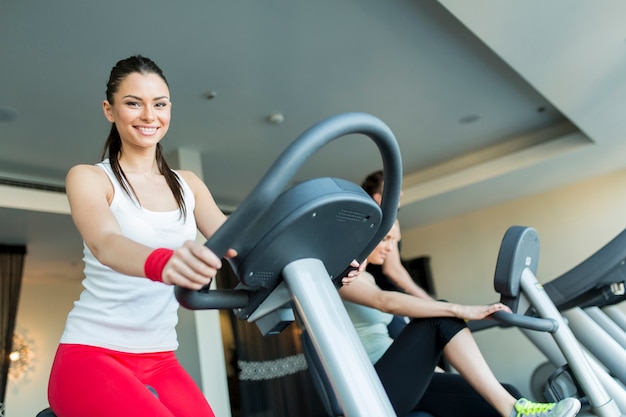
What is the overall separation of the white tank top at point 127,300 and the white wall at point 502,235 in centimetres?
573

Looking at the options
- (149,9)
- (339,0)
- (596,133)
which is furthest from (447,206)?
(149,9)

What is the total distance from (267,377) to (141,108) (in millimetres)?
5256

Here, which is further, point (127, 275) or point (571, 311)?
point (571, 311)

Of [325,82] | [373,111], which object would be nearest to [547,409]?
[325,82]

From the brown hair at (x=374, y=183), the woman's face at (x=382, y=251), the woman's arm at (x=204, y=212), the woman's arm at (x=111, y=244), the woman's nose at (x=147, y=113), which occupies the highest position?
the brown hair at (x=374, y=183)

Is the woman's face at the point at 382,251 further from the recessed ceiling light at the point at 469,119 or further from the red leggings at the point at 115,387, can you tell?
the recessed ceiling light at the point at 469,119

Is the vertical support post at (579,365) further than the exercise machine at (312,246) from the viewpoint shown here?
Yes

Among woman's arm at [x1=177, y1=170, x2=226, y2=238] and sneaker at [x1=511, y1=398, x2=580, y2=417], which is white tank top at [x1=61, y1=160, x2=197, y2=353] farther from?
sneaker at [x1=511, y1=398, x2=580, y2=417]

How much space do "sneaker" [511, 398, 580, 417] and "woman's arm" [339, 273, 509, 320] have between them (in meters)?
0.24

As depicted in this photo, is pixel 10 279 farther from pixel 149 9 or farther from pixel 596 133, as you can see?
pixel 596 133

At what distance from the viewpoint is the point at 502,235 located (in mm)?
6645

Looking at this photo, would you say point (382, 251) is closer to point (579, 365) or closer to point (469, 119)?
point (579, 365)

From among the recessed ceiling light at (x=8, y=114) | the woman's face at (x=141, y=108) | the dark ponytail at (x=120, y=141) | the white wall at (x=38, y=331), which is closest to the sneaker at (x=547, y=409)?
the dark ponytail at (x=120, y=141)

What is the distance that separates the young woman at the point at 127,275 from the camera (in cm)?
89
